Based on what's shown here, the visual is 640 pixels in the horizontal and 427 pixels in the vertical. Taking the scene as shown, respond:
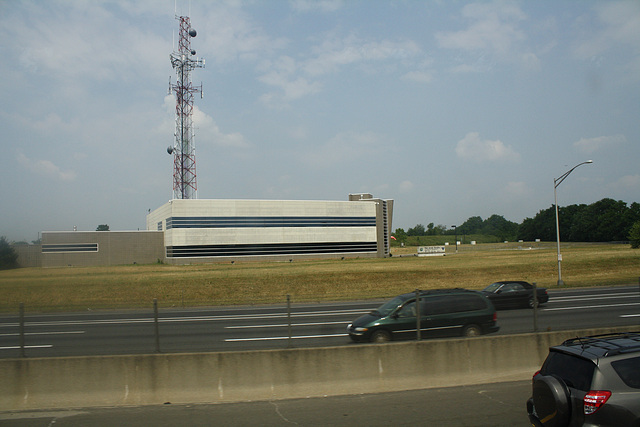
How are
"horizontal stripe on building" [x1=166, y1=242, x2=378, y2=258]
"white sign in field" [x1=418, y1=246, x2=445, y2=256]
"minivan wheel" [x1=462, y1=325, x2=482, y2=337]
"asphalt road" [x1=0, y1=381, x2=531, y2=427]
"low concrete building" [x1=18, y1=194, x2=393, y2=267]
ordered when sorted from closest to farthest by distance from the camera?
"asphalt road" [x1=0, y1=381, x2=531, y2=427] < "minivan wheel" [x1=462, y1=325, x2=482, y2=337] < "low concrete building" [x1=18, y1=194, x2=393, y2=267] < "horizontal stripe on building" [x1=166, y1=242, x2=378, y2=258] < "white sign in field" [x1=418, y1=246, x2=445, y2=256]

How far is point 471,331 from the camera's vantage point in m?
12.2

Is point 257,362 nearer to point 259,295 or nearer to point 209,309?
point 209,309

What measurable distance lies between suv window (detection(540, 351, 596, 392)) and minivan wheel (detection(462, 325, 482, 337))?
260 inches

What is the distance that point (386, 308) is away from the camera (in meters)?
12.8

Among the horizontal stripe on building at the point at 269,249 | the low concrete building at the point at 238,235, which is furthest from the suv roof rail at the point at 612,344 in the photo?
the horizontal stripe on building at the point at 269,249

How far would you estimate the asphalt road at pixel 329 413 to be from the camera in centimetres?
722

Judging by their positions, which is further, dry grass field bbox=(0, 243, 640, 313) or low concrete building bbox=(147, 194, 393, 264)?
low concrete building bbox=(147, 194, 393, 264)

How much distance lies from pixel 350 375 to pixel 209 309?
58.8 feet

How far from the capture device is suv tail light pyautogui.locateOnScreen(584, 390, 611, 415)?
15.8 ft

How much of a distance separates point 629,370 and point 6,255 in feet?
48.5

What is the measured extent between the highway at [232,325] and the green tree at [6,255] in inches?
67.2

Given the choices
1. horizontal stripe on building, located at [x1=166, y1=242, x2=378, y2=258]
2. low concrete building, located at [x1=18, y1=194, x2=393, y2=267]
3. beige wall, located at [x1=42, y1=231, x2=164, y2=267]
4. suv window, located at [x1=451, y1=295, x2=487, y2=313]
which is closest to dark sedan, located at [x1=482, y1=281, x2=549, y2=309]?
suv window, located at [x1=451, y1=295, x2=487, y2=313]

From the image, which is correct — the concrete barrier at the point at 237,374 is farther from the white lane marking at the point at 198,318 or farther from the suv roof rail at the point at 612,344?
the white lane marking at the point at 198,318

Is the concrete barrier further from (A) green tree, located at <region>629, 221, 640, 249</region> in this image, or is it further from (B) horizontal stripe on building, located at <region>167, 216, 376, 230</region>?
(A) green tree, located at <region>629, 221, 640, 249</region>
